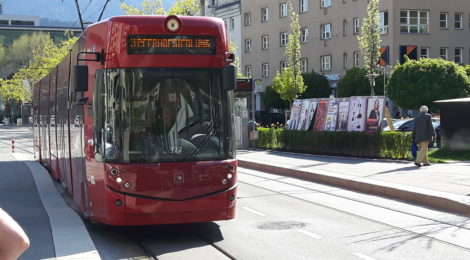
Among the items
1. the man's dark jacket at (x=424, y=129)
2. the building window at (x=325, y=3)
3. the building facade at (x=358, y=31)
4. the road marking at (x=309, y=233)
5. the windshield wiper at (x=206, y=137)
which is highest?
the building window at (x=325, y=3)

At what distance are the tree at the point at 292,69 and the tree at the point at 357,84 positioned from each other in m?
9.50

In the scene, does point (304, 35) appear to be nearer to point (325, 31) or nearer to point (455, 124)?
point (325, 31)

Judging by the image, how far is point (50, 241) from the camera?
31.0 ft

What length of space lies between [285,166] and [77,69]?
39.6 feet

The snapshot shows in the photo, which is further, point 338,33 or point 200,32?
point 338,33

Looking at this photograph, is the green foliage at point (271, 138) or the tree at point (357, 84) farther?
the tree at point (357, 84)

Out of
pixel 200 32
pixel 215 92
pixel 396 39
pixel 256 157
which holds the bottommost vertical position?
pixel 256 157

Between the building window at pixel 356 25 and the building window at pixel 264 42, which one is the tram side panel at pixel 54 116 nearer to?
the building window at pixel 356 25

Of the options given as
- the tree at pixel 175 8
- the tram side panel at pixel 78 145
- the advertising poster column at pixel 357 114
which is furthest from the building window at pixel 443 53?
the tram side panel at pixel 78 145

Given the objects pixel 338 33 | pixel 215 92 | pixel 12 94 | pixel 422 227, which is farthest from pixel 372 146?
pixel 12 94

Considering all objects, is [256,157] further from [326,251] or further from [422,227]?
[326,251]

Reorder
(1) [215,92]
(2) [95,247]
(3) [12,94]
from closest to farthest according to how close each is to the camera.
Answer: (2) [95,247]
(1) [215,92]
(3) [12,94]

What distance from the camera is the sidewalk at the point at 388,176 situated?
1284 cm

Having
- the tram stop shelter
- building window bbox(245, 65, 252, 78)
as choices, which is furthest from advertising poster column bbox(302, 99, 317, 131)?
building window bbox(245, 65, 252, 78)
